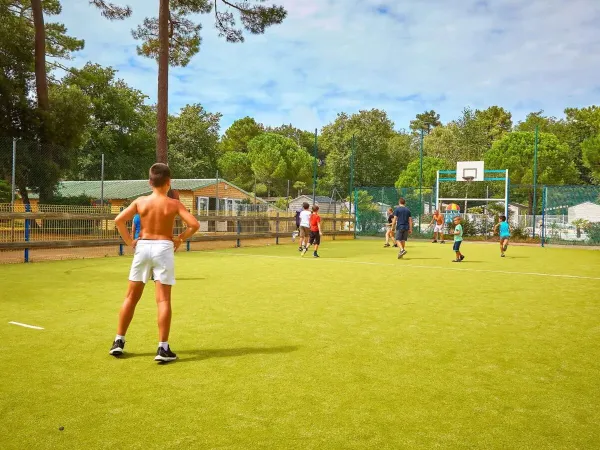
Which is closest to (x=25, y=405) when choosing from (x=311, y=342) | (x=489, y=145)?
(x=311, y=342)

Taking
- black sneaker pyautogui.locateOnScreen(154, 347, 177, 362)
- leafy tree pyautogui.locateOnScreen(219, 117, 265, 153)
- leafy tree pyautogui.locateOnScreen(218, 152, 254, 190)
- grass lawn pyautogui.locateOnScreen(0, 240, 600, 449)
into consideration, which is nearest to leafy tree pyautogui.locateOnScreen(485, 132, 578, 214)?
leafy tree pyautogui.locateOnScreen(218, 152, 254, 190)

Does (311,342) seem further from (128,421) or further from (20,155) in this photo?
(20,155)

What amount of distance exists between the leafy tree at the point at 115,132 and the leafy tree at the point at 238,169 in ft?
90.1

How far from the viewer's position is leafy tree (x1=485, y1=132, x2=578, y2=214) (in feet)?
160

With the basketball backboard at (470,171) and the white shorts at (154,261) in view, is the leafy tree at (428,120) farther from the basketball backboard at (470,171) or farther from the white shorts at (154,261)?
the white shorts at (154,261)

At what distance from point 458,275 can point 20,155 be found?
14720mm

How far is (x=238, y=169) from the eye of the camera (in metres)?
75.1

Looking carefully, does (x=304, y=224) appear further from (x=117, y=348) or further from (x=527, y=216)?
(x=527, y=216)

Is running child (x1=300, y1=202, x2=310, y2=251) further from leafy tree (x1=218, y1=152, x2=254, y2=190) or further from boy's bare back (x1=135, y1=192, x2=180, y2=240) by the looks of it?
leafy tree (x1=218, y1=152, x2=254, y2=190)

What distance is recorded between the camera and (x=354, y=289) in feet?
32.3

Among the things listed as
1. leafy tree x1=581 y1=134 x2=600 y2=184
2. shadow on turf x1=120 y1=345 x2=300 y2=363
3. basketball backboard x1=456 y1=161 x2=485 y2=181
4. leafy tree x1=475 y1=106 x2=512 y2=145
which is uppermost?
leafy tree x1=475 y1=106 x2=512 y2=145

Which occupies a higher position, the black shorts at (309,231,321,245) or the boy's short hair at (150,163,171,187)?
the boy's short hair at (150,163,171,187)

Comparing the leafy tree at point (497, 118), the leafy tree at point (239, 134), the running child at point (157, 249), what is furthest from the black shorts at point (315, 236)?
the leafy tree at point (239, 134)

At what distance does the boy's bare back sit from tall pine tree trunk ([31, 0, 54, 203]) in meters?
16.0
